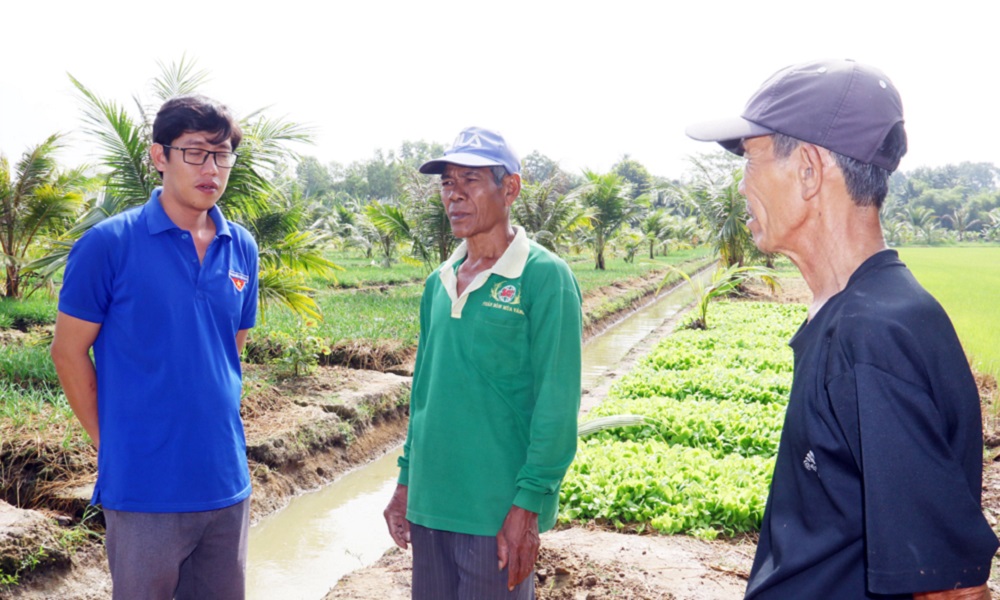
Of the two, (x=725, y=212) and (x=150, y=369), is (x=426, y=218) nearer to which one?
(x=725, y=212)

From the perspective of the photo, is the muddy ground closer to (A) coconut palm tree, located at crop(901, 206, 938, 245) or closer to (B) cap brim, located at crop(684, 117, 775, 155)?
(B) cap brim, located at crop(684, 117, 775, 155)

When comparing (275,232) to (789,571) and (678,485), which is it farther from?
(789,571)

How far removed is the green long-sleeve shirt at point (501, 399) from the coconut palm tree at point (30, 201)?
12368 mm

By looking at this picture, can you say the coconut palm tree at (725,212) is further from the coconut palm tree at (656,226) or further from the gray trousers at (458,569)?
the gray trousers at (458,569)

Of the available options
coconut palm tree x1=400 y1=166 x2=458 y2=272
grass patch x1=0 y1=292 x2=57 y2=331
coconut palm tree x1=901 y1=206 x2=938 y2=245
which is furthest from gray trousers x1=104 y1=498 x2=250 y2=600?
coconut palm tree x1=901 y1=206 x2=938 y2=245

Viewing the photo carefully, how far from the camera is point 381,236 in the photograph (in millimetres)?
24812

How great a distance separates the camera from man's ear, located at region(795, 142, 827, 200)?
135cm

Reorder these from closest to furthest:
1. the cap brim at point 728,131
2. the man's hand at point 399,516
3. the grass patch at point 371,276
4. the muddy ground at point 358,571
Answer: the cap brim at point 728,131
the man's hand at point 399,516
the muddy ground at point 358,571
the grass patch at point 371,276

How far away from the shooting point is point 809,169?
1.36m

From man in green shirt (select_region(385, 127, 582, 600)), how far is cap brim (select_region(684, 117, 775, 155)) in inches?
31.5

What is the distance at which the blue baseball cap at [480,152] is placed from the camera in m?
2.41

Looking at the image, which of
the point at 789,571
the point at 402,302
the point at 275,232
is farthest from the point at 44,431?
the point at 402,302

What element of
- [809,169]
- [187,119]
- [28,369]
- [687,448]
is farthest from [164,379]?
[28,369]

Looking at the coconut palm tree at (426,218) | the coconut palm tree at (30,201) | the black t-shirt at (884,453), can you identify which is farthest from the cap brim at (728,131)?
the coconut palm tree at (426,218)
